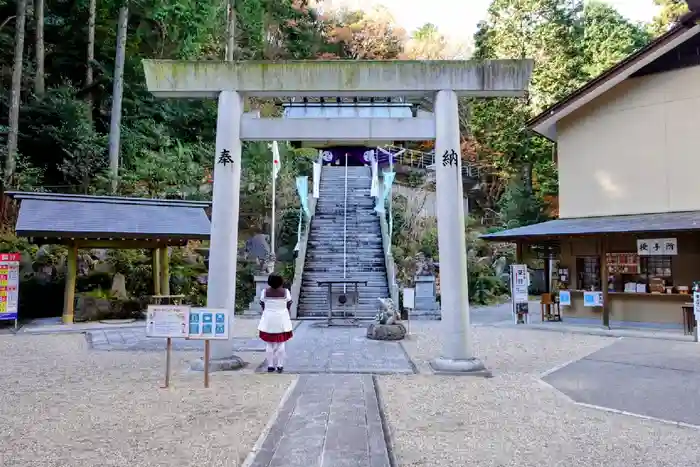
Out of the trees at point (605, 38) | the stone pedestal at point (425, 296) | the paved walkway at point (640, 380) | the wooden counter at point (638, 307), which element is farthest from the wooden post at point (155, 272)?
the trees at point (605, 38)

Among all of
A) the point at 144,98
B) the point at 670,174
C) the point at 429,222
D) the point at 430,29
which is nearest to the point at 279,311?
the point at 670,174

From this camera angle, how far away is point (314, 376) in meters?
7.16

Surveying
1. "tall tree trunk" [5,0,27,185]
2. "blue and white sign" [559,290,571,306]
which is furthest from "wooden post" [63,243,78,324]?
"blue and white sign" [559,290,571,306]

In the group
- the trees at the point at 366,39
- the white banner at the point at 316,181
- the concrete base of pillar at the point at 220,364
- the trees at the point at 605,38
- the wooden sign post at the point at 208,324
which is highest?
the trees at the point at 366,39

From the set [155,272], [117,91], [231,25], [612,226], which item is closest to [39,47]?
[117,91]

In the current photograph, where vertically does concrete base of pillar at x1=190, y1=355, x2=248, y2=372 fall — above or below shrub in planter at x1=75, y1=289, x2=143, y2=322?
below

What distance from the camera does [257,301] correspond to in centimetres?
1583

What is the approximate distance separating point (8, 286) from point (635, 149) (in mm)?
17212

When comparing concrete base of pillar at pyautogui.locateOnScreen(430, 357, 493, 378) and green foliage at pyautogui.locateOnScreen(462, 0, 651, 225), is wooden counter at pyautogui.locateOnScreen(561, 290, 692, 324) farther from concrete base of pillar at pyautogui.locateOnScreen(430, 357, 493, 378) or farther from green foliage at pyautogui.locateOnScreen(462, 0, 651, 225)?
green foliage at pyautogui.locateOnScreen(462, 0, 651, 225)

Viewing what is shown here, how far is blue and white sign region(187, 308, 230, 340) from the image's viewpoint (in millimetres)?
6648

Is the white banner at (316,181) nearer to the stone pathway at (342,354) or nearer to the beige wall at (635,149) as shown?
the beige wall at (635,149)

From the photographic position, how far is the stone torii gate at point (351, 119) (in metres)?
7.57

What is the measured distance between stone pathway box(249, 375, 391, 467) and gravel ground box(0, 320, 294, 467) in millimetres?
223

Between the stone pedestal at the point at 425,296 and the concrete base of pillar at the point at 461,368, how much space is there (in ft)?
26.1
